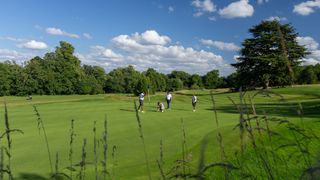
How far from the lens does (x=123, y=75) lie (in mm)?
138000

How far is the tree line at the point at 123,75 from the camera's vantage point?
72.8 metres

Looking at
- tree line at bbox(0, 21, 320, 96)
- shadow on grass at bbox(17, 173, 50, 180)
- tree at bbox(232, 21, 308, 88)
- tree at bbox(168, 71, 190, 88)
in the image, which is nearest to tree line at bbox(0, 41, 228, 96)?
tree line at bbox(0, 21, 320, 96)

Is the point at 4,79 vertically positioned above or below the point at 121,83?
above

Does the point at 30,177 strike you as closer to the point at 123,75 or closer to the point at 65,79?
the point at 65,79

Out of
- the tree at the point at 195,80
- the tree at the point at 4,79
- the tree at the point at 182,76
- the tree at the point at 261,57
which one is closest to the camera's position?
the tree at the point at 261,57

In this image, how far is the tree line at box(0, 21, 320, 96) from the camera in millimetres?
72750

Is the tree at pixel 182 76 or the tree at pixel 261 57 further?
the tree at pixel 182 76

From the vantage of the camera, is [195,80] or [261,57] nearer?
[261,57]

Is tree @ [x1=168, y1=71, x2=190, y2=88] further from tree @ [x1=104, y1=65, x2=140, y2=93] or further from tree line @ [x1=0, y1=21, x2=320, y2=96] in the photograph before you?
tree @ [x1=104, y1=65, x2=140, y2=93]

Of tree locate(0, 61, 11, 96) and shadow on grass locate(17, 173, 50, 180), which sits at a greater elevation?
tree locate(0, 61, 11, 96)

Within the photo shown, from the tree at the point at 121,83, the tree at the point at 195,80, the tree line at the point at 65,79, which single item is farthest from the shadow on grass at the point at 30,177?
the tree at the point at 195,80

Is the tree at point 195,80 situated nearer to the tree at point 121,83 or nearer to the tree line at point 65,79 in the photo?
the tree line at point 65,79

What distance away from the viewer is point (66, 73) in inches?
4434

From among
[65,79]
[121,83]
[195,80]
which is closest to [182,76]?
[195,80]
